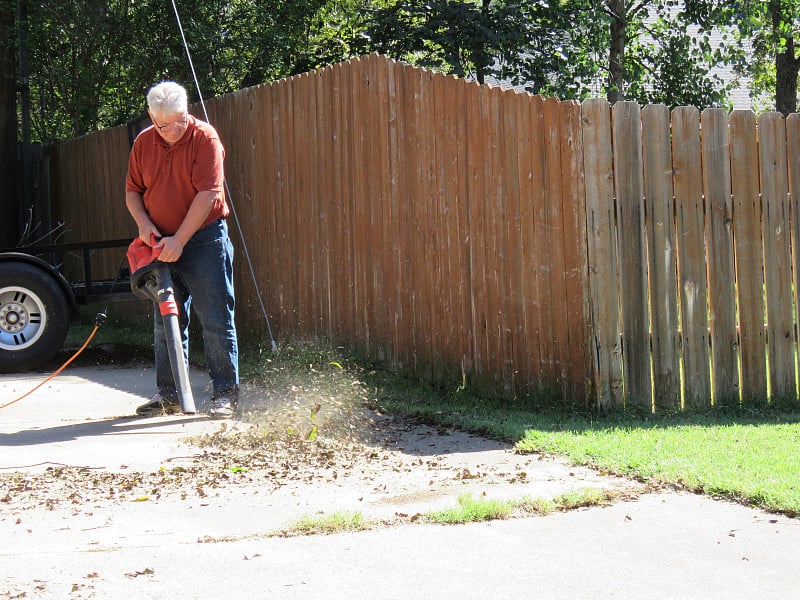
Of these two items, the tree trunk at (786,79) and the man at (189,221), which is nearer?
the man at (189,221)

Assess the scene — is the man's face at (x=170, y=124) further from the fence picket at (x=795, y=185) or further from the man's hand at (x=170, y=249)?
the fence picket at (x=795, y=185)

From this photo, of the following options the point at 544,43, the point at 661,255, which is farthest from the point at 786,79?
the point at 661,255

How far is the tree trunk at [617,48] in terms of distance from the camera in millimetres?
14461

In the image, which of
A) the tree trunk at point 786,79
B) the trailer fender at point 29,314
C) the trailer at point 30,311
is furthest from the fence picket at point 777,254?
the tree trunk at point 786,79

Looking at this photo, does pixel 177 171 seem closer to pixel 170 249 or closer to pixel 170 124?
pixel 170 124

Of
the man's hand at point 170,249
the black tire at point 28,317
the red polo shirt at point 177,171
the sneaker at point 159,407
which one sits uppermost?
the red polo shirt at point 177,171

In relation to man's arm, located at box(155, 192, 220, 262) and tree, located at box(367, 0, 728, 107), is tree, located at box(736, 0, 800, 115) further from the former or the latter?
man's arm, located at box(155, 192, 220, 262)

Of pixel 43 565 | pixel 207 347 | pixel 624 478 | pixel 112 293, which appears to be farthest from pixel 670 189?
pixel 112 293

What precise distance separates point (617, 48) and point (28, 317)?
9000mm

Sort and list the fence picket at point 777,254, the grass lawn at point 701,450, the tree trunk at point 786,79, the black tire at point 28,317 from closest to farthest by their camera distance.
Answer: the grass lawn at point 701,450
the fence picket at point 777,254
the black tire at point 28,317
the tree trunk at point 786,79

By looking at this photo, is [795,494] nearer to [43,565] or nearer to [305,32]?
[43,565]

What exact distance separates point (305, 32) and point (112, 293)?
6.12 metres

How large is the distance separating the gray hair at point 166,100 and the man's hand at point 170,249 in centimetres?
76

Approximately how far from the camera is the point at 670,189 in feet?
21.8
